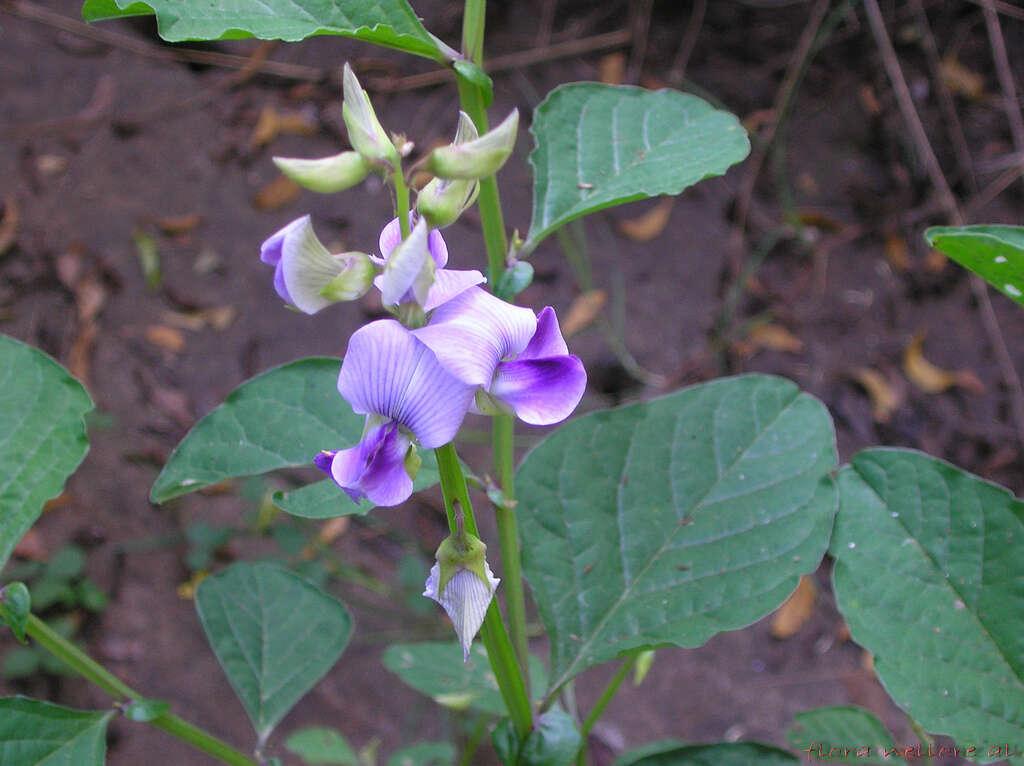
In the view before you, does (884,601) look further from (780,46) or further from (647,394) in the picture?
(780,46)

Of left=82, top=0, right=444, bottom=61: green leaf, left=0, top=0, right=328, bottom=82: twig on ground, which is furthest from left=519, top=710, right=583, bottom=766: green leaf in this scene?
left=0, top=0, right=328, bottom=82: twig on ground

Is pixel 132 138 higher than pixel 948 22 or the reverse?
the reverse

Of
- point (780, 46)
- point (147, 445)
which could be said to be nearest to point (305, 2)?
point (147, 445)

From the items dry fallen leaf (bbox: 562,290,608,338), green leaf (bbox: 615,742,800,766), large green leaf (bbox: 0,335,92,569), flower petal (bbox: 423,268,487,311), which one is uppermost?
flower petal (bbox: 423,268,487,311)

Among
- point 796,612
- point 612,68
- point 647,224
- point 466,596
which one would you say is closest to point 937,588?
point 466,596

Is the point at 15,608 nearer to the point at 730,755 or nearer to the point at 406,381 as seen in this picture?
the point at 406,381

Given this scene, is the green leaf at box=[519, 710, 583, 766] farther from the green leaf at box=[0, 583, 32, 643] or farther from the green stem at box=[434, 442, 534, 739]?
the green leaf at box=[0, 583, 32, 643]
